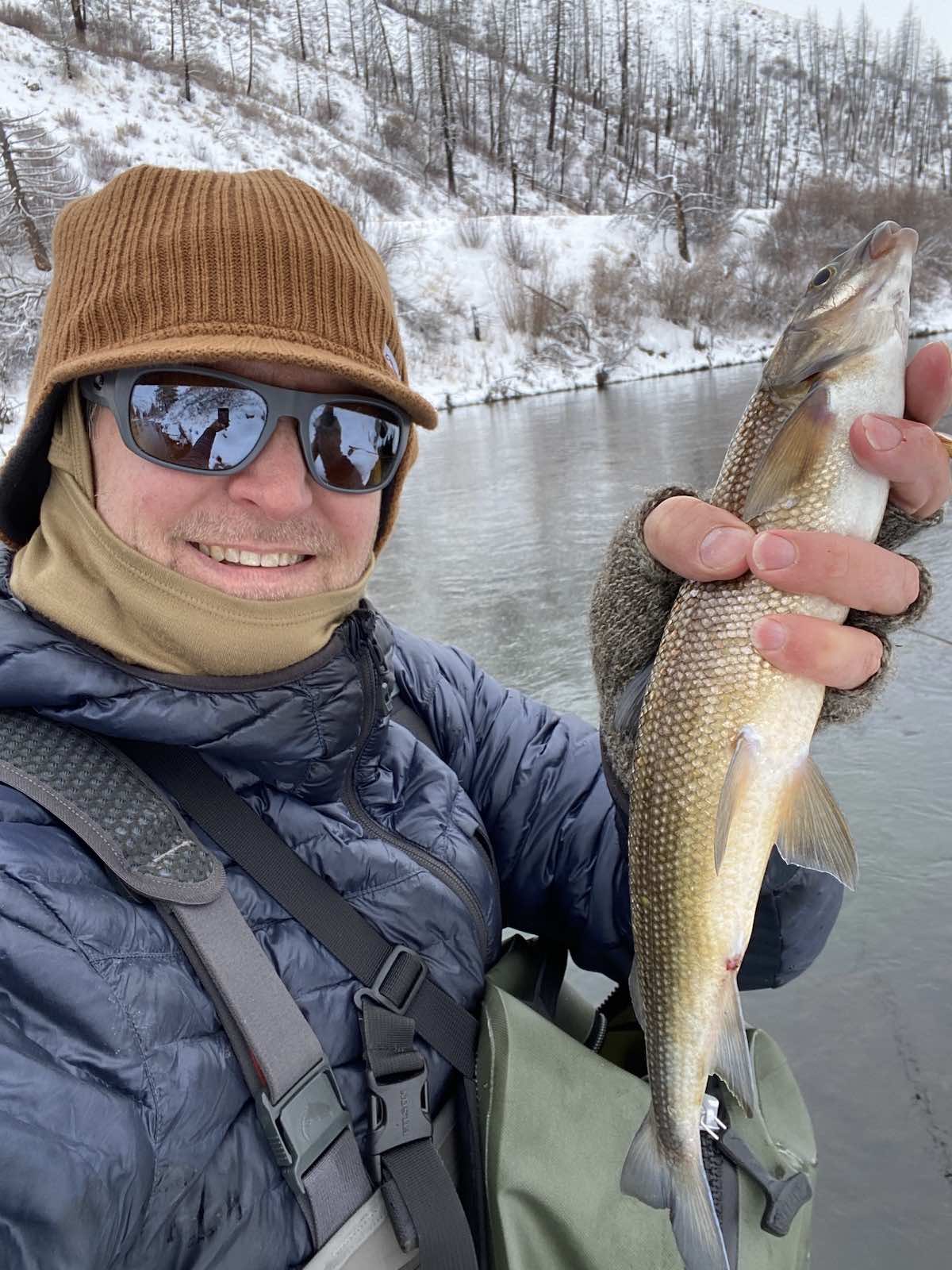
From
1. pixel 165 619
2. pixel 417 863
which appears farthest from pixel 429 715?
pixel 165 619

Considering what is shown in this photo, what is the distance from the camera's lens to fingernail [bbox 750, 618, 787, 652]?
4.66 feet

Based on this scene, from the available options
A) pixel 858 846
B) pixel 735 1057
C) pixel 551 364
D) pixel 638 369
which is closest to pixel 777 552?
pixel 735 1057

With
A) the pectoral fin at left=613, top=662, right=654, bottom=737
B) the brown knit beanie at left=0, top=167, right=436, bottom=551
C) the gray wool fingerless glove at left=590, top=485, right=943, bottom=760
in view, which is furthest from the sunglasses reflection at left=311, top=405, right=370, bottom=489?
the pectoral fin at left=613, top=662, right=654, bottom=737

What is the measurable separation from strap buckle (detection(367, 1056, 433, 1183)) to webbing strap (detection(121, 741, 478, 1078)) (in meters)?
0.12

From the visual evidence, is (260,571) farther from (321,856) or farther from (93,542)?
(321,856)

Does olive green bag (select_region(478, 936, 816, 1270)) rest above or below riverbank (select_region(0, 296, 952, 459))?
above

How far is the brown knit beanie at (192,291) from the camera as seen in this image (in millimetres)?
1568

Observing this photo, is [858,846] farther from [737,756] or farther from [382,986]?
[382,986]

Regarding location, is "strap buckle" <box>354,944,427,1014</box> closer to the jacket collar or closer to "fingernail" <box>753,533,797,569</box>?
the jacket collar

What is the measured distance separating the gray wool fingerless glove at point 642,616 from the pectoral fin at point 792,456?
5.1 inches

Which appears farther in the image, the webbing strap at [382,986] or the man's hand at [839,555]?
the man's hand at [839,555]

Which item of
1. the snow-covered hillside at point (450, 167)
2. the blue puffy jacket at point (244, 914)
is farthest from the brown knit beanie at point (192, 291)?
the snow-covered hillside at point (450, 167)

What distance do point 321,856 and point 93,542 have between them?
72cm

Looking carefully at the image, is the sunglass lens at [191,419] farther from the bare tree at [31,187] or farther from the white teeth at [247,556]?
the bare tree at [31,187]
